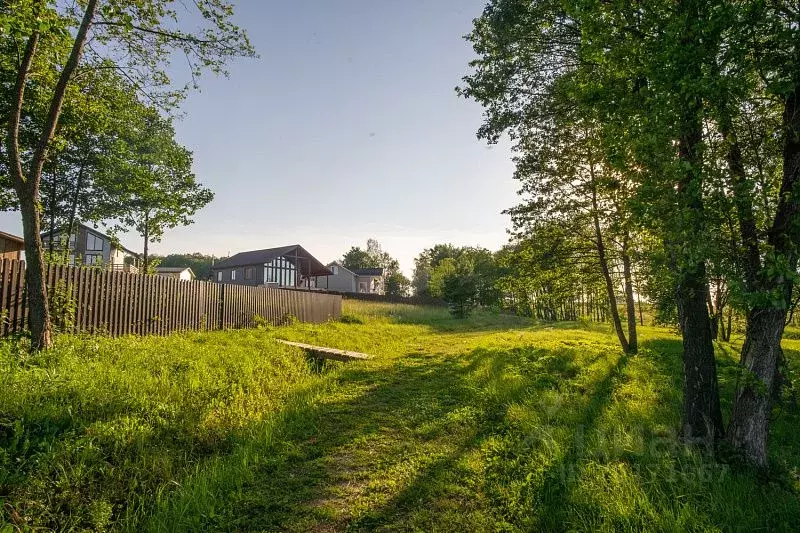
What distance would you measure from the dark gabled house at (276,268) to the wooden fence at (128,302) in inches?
1063

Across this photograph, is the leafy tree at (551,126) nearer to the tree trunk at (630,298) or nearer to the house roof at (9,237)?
the tree trunk at (630,298)

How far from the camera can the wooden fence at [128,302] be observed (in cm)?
672

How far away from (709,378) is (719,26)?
3754 millimetres

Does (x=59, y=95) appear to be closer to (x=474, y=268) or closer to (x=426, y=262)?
(x=474, y=268)

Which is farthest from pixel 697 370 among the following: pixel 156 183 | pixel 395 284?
pixel 395 284

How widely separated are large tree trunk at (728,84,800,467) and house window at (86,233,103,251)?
45.4 m

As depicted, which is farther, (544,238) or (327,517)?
(544,238)

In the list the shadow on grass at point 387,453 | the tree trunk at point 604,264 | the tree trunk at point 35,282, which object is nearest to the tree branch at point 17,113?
the tree trunk at point 35,282

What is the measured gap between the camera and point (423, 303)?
131 ft

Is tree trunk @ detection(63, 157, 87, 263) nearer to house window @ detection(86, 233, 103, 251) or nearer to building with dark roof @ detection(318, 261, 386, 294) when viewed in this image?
house window @ detection(86, 233, 103, 251)

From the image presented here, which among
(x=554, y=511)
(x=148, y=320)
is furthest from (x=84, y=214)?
(x=554, y=511)

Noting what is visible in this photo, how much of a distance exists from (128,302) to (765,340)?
1168 centimetres

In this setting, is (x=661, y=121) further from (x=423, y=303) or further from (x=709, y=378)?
(x=423, y=303)

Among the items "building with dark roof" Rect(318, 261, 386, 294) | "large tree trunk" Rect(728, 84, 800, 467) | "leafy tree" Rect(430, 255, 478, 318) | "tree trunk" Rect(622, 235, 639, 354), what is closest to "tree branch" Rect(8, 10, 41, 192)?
"large tree trunk" Rect(728, 84, 800, 467)
